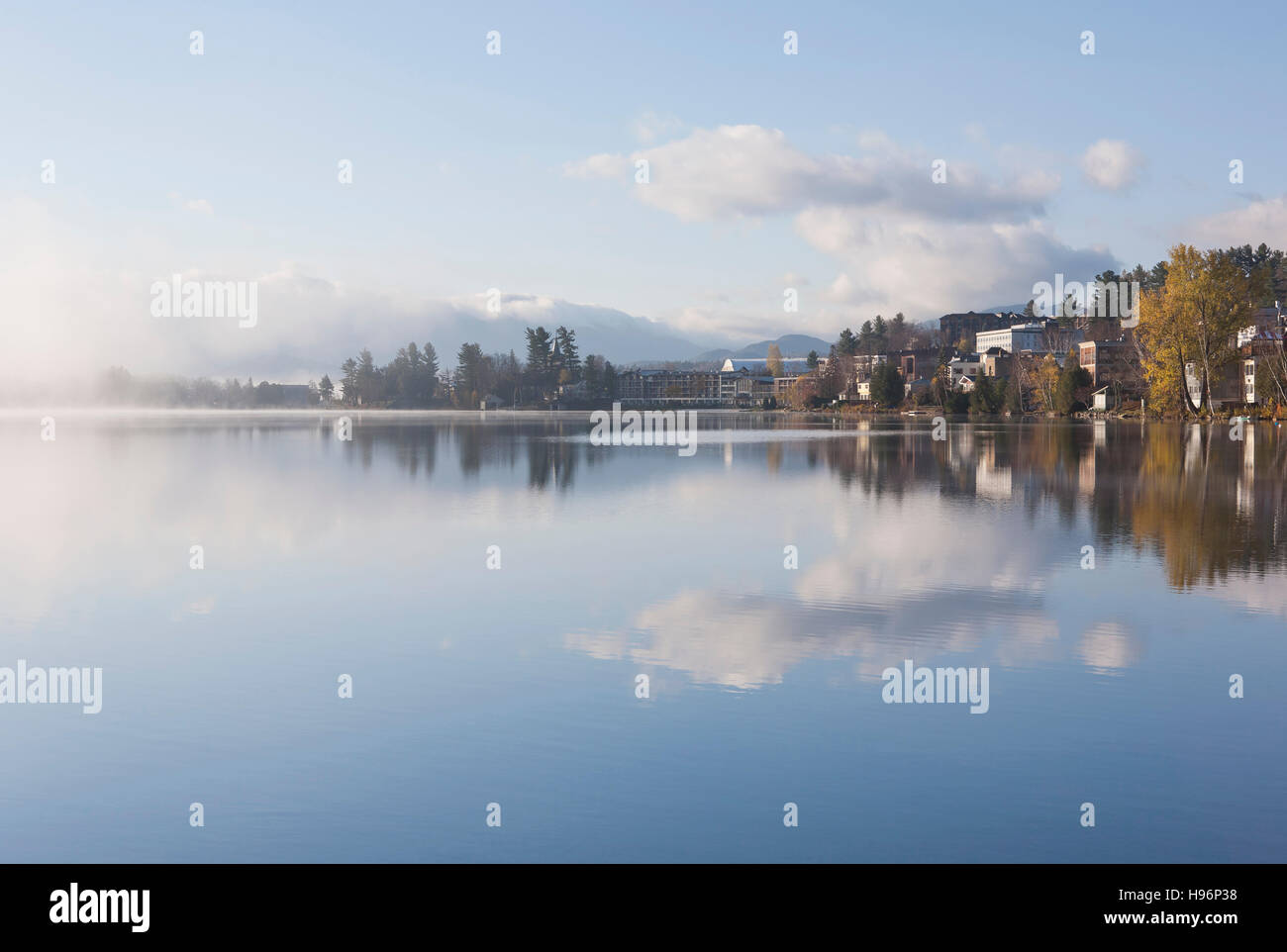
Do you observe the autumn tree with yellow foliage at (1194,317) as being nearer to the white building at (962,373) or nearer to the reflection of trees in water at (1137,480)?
the reflection of trees in water at (1137,480)

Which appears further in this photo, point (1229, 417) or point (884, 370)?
point (884, 370)

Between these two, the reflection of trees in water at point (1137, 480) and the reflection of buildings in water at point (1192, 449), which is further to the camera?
the reflection of buildings in water at point (1192, 449)

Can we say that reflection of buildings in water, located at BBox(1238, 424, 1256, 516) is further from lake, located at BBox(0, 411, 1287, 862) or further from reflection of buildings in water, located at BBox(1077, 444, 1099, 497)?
reflection of buildings in water, located at BBox(1077, 444, 1099, 497)

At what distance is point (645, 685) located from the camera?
927 cm

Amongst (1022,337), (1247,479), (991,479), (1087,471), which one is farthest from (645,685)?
(1022,337)

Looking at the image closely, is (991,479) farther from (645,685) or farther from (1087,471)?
(645,685)

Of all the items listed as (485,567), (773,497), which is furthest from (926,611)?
(773,497)

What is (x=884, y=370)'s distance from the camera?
12850cm

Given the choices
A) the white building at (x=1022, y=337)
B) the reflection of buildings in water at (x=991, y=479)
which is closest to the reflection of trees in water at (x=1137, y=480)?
the reflection of buildings in water at (x=991, y=479)

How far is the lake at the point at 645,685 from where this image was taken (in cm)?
643

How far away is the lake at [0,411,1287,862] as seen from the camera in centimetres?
643
